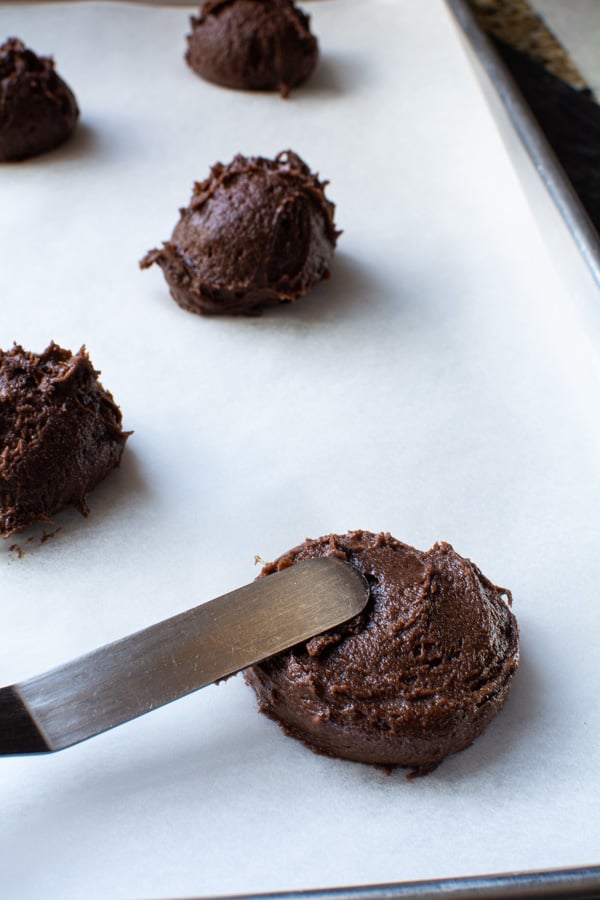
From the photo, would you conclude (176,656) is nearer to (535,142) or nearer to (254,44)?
(535,142)

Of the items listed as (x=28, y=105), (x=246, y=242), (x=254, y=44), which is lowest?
(x=246, y=242)

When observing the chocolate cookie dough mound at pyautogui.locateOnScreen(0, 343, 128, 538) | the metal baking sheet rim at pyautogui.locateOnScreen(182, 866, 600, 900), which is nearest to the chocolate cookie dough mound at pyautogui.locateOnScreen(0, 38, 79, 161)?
the chocolate cookie dough mound at pyautogui.locateOnScreen(0, 343, 128, 538)

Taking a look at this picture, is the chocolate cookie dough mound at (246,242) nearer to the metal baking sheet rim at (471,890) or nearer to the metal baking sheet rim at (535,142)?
the metal baking sheet rim at (535,142)

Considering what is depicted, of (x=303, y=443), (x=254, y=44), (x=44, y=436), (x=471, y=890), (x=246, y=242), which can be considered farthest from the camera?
(x=254, y=44)

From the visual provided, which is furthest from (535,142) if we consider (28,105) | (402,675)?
(402,675)

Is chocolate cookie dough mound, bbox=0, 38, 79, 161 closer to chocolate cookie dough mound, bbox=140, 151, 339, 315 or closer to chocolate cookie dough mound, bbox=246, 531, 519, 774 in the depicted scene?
chocolate cookie dough mound, bbox=140, 151, 339, 315

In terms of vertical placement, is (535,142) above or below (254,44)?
below
